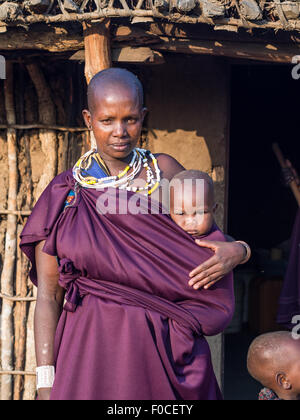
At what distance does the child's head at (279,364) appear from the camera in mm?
2832

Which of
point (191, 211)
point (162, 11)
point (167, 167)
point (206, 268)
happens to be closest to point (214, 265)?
point (206, 268)

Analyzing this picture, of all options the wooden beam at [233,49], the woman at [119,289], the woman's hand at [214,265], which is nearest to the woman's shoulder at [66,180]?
the woman at [119,289]

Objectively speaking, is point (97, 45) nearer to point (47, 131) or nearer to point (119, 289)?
point (47, 131)

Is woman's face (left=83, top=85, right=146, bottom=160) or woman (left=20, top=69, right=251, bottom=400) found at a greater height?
woman's face (left=83, top=85, right=146, bottom=160)

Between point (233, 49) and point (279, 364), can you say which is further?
point (233, 49)

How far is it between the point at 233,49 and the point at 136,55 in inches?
21.7

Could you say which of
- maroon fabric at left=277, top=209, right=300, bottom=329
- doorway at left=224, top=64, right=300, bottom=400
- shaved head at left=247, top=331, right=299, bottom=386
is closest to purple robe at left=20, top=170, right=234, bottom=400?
shaved head at left=247, top=331, right=299, bottom=386

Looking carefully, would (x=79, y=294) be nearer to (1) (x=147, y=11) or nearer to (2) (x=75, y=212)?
(2) (x=75, y=212)

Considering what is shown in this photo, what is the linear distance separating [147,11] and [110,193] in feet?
3.72

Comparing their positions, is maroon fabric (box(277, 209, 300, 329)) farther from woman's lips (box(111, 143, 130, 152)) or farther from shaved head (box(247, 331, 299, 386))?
woman's lips (box(111, 143, 130, 152))

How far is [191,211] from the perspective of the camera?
236 centimetres

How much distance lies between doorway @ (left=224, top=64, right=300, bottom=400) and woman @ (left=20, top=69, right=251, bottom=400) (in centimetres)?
429

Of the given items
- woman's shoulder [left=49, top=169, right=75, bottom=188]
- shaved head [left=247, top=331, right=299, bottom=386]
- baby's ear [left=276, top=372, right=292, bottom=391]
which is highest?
woman's shoulder [left=49, top=169, right=75, bottom=188]

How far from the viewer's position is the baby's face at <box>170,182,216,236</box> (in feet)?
7.74
